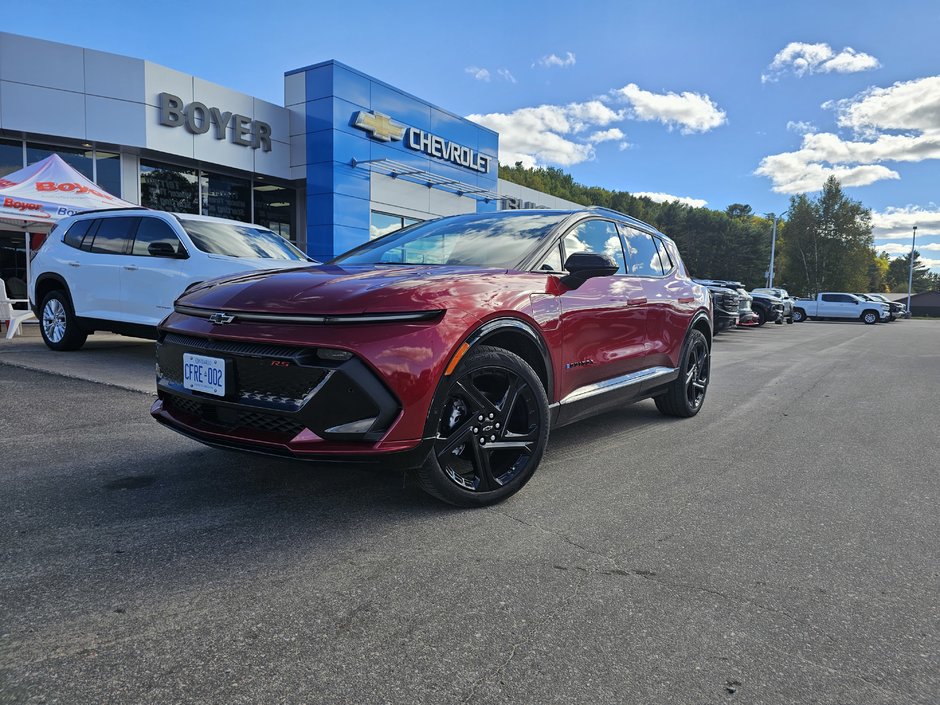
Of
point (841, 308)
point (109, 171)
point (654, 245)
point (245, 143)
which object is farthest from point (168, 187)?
point (841, 308)

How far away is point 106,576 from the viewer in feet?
7.34

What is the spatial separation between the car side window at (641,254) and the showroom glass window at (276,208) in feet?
51.3

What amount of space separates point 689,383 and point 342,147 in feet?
50.3

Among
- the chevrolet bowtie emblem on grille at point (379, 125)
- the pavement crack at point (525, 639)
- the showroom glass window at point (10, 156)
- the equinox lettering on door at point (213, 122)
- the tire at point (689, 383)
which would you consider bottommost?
the pavement crack at point (525, 639)

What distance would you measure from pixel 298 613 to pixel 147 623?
0.46 metres

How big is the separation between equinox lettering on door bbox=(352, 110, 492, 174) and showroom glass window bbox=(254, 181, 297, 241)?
316cm

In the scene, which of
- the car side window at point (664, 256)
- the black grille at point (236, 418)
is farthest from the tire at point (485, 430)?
the car side window at point (664, 256)

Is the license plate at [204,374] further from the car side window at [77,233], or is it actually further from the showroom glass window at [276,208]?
the showroom glass window at [276,208]

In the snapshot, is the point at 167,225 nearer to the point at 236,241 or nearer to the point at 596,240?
the point at 236,241

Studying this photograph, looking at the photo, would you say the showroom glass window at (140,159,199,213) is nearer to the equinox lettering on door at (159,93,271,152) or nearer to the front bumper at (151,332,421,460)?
the equinox lettering on door at (159,93,271,152)

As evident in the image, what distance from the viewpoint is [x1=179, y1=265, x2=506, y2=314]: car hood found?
8.54 feet

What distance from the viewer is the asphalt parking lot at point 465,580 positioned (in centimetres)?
175

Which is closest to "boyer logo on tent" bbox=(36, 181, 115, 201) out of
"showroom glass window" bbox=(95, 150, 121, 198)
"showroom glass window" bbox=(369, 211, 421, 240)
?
"showroom glass window" bbox=(95, 150, 121, 198)

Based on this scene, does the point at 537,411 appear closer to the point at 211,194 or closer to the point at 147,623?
the point at 147,623
